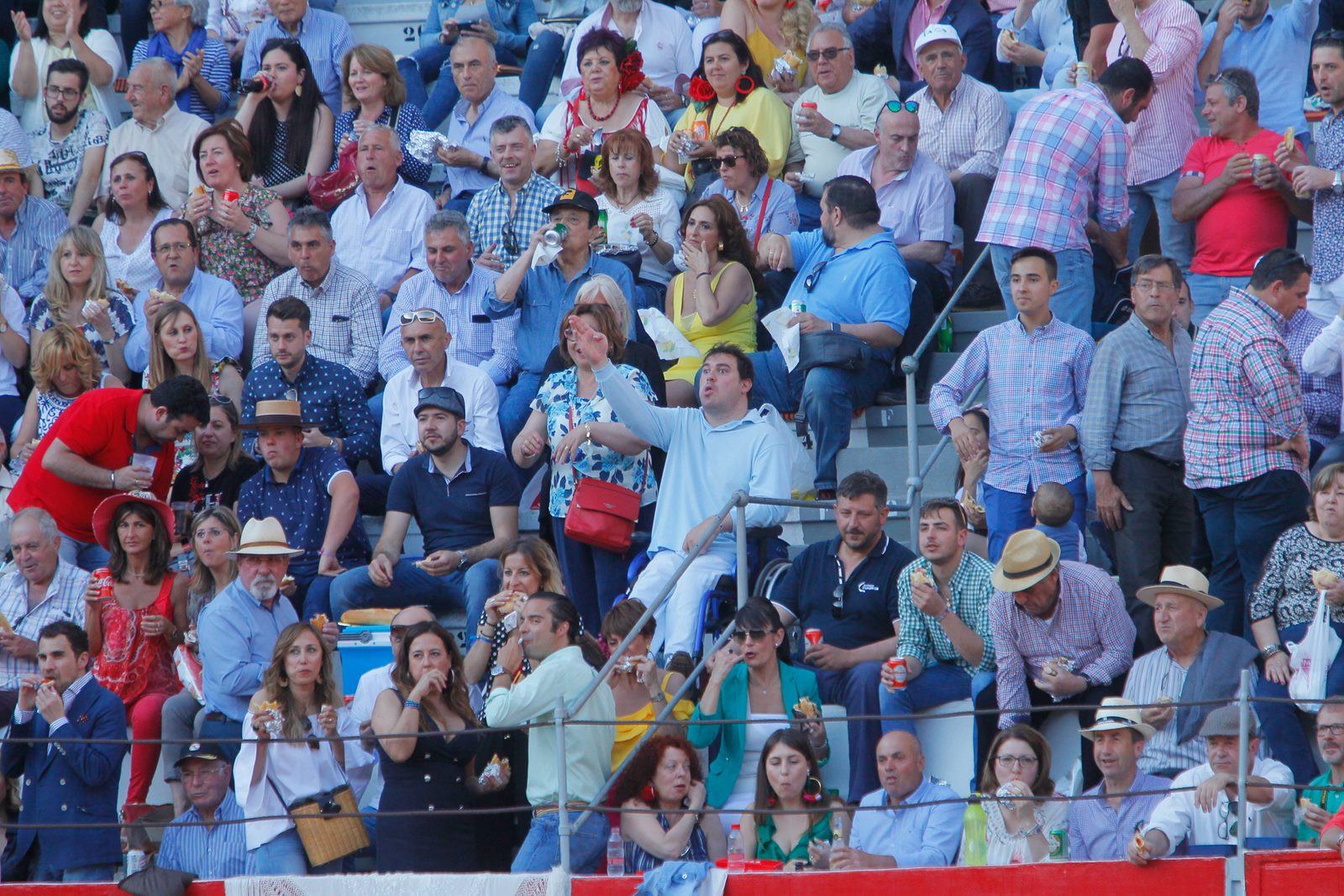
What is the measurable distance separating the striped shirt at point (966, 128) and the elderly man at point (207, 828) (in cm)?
505

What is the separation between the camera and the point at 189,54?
1316 centimetres

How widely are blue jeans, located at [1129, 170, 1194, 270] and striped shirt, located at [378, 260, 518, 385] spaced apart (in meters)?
3.28

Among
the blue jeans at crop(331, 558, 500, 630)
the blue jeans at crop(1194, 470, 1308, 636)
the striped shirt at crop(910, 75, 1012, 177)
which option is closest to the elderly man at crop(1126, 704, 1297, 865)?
the blue jeans at crop(1194, 470, 1308, 636)

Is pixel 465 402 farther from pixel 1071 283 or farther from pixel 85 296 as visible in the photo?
pixel 1071 283

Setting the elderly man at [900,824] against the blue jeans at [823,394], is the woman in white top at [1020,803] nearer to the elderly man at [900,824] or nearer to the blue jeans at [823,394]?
the elderly man at [900,824]

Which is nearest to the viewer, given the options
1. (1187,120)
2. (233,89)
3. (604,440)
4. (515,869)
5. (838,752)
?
(515,869)

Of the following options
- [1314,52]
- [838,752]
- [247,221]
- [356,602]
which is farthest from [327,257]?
[1314,52]

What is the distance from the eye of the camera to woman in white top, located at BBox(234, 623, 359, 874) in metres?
7.99

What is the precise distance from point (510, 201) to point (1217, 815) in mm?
5629

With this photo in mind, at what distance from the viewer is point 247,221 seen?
11.3m

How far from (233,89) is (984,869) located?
27.7ft

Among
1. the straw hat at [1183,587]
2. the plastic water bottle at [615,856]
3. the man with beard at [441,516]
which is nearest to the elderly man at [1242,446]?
the straw hat at [1183,587]

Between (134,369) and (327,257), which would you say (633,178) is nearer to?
(327,257)

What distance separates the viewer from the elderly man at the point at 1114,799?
711 centimetres
